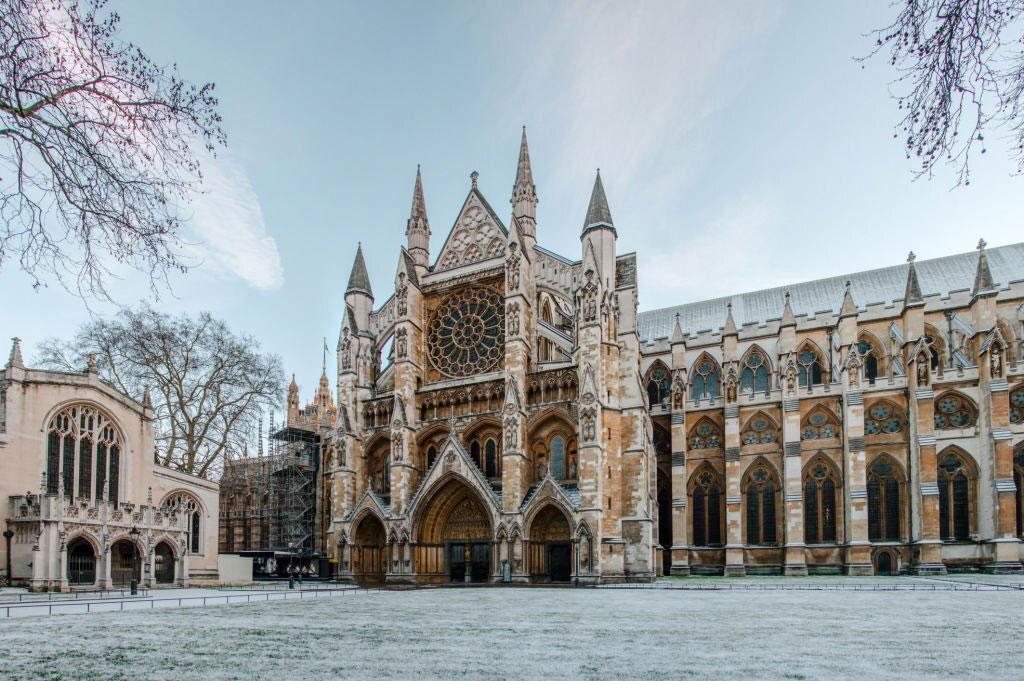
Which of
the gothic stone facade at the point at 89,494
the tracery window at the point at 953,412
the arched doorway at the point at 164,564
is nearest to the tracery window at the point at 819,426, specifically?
the tracery window at the point at 953,412

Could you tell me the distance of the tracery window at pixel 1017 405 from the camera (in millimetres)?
35281

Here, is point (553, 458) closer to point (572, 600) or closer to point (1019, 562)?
point (572, 600)

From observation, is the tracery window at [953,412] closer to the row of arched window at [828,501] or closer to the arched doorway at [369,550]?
the row of arched window at [828,501]

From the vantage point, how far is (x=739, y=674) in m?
8.51

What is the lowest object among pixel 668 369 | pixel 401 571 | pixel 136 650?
pixel 401 571

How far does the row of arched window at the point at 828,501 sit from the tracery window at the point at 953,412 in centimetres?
127

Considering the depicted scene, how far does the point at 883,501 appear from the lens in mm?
37000

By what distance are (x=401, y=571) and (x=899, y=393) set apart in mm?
25030

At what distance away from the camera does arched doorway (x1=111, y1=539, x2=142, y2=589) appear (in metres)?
29.4

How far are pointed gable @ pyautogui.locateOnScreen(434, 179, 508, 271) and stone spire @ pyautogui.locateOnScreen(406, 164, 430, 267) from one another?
89 centimetres

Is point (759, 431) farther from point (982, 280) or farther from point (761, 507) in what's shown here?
point (982, 280)

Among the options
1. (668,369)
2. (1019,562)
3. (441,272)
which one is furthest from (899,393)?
(441,272)

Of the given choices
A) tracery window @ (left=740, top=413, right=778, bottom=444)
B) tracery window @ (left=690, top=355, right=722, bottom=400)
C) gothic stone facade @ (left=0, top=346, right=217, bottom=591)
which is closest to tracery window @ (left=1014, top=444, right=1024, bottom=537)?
tracery window @ (left=740, top=413, right=778, bottom=444)

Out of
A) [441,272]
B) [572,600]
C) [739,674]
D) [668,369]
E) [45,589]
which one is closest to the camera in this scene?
[739,674]
